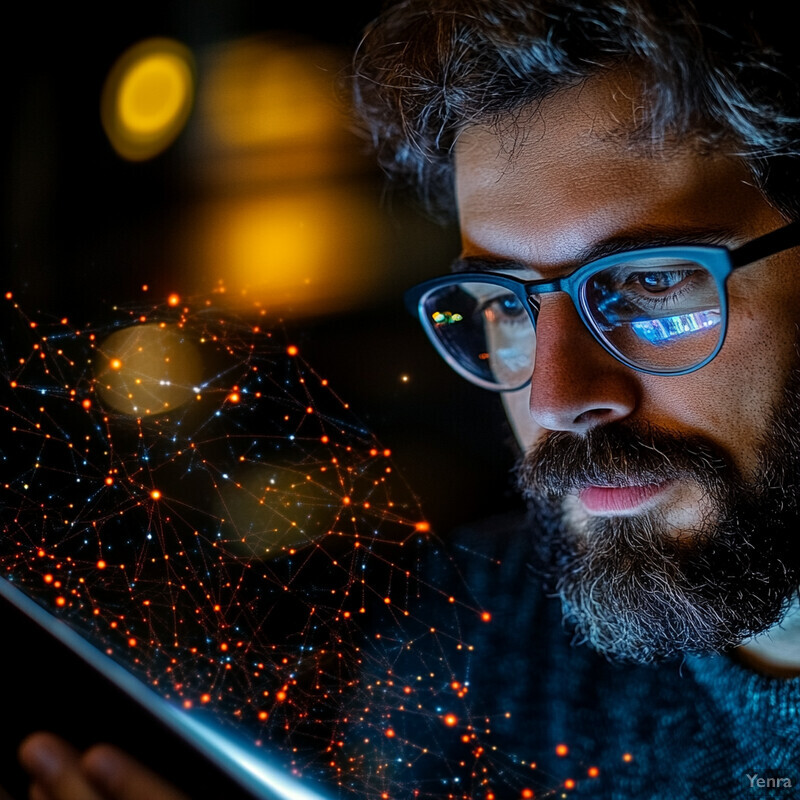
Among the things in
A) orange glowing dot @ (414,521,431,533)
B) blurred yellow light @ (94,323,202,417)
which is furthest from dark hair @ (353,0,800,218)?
orange glowing dot @ (414,521,431,533)

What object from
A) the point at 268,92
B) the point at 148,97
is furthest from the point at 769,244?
the point at 148,97

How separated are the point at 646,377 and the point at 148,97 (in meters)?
0.96

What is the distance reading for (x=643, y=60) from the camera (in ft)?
2.86

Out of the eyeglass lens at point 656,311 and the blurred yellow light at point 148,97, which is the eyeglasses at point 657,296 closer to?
the eyeglass lens at point 656,311

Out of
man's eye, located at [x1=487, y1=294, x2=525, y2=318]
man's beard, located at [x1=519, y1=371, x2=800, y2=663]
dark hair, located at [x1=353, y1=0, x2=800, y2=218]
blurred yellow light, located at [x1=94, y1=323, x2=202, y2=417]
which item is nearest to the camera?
dark hair, located at [x1=353, y1=0, x2=800, y2=218]

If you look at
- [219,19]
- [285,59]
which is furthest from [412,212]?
[219,19]

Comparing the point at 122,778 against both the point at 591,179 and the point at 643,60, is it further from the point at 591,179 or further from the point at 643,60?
the point at 643,60

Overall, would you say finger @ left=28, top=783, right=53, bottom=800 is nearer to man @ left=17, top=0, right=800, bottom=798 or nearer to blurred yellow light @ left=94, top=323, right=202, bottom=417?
man @ left=17, top=0, right=800, bottom=798

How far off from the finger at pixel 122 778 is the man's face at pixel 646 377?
698 millimetres

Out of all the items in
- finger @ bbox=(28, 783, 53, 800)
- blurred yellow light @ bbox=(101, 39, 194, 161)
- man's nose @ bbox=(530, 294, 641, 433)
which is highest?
blurred yellow light @ bbox=(101, 39, 194, 161)

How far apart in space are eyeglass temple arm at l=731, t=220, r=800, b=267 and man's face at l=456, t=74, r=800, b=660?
0.02 meters

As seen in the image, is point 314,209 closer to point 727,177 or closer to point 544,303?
point 544,303

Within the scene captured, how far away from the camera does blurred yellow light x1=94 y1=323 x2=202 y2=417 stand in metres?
1.05

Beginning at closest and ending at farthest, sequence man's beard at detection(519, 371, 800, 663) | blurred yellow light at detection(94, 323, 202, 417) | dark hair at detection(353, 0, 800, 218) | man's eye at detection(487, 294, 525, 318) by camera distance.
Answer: dark hair at detection(353, 0, 800, 218) → man's beard at detection(519, 371, 800, 663) → blurred yellow light at detection(94, 323, 202, 417) → man's eye at detection(487, 294, 525, 318)
